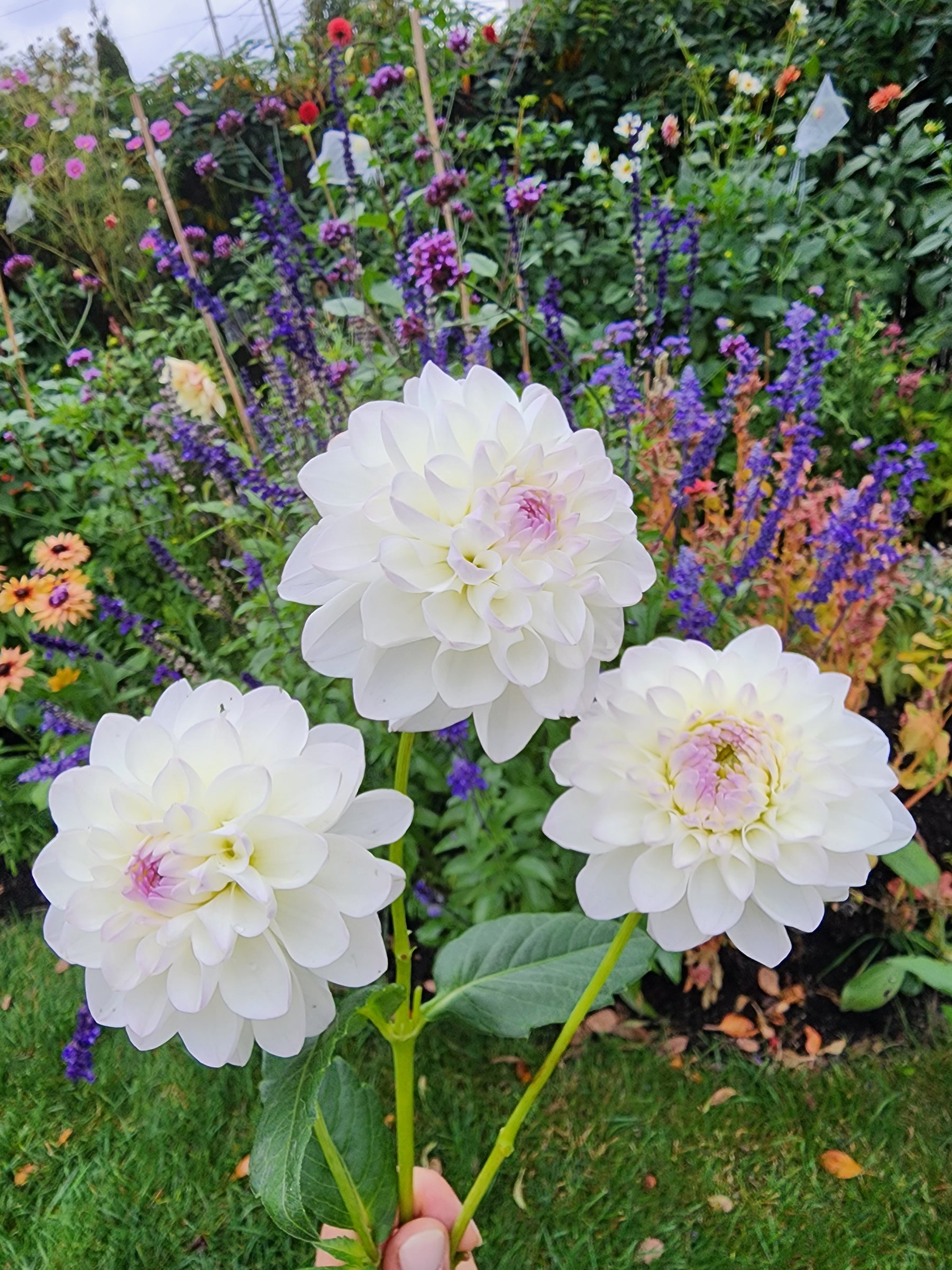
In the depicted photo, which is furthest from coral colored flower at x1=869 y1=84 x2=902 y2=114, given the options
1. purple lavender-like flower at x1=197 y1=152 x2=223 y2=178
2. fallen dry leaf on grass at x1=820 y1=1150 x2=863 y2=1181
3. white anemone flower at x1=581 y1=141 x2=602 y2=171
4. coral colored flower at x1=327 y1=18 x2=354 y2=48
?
fallen dry leaf on grass at x1=820 y1=1150 x2=863 y2=1181

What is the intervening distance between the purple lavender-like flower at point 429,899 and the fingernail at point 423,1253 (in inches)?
29.8

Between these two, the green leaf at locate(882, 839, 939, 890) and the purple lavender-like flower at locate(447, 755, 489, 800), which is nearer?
the purple lavender-like flower at locate(447, 755, 489, 800)

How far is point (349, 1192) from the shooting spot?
0.71 m

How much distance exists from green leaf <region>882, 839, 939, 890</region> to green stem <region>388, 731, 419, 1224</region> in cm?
100

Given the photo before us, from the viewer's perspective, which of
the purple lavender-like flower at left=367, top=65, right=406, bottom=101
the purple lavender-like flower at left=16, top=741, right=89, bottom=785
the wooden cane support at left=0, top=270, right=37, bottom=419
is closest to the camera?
the purple lavender-like flower at left=16, top=741, right=89, bottom=785

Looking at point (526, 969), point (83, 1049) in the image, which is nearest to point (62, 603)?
point (83, 1049)

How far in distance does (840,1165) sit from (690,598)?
3.27ft

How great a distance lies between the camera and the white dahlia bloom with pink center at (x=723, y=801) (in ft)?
1.69

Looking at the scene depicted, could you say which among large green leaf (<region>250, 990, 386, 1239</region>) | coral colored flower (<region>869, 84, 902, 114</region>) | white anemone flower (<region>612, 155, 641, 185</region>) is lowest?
large green leaf (<region>250, 990, 386, 1239</region>)

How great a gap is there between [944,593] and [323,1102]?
189 cm

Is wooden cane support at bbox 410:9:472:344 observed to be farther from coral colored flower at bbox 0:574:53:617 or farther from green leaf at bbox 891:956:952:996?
green leaf at bbox 891:956:952:996

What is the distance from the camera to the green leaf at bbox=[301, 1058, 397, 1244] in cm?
76

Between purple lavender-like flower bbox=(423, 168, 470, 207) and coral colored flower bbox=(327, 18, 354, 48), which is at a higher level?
coral colored flower bbox=(327, 18, 354, 48)

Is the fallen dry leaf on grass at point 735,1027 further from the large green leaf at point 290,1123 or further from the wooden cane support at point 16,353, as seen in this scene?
the wooden cane support at point 16,353
